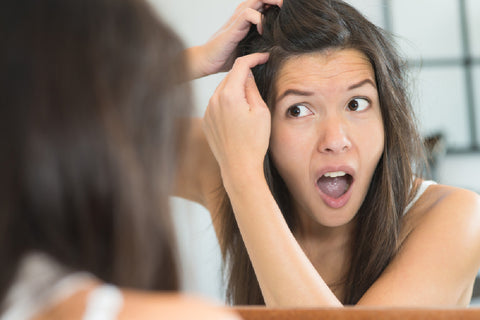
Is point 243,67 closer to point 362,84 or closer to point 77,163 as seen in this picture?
point 362,84

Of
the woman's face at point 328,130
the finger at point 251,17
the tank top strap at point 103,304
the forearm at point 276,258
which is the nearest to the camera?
the tank top strap at point 103,304

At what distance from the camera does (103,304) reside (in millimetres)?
291

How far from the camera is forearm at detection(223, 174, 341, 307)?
550 millimetres

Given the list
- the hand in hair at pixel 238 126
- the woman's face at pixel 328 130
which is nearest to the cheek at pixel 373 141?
the woman's face at pixel 328 130

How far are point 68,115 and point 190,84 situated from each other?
9 centimetres

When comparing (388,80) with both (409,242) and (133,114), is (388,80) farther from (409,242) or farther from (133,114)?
(133,114)

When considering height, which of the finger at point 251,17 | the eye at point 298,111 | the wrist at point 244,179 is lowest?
the wrist at point 244,179

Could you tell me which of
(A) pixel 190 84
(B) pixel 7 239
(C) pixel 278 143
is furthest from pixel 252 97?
(B) pixel 7 239

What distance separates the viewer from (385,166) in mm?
716

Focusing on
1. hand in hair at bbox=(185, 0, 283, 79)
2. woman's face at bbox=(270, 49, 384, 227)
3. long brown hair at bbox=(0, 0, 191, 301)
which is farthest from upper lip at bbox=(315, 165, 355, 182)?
long brown hair at bbox=(0, 0, 191, 301)

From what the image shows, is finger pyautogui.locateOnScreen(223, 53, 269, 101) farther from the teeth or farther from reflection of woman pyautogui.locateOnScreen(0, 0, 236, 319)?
reflection of woman pyautogui.locateOnScreen(0, 0, 236, 319)

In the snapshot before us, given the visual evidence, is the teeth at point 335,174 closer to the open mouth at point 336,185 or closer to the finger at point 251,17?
the open mouth at point 336,185

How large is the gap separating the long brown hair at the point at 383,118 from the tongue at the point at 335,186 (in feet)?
0.18

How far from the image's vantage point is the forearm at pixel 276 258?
0.55 meters
